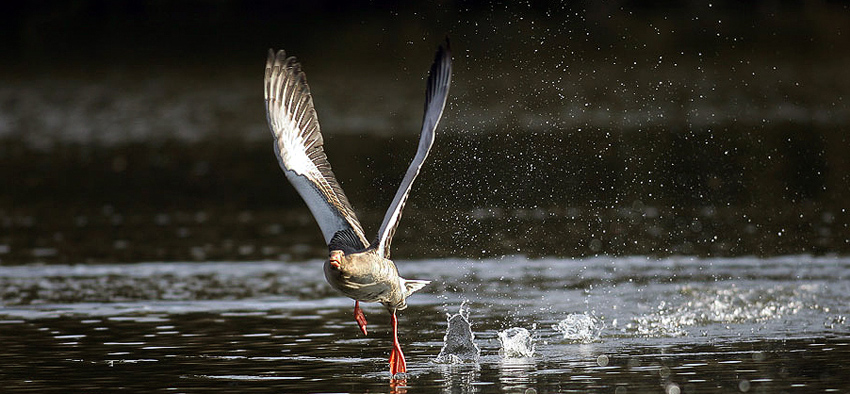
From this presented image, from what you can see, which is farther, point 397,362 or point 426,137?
point 426,137

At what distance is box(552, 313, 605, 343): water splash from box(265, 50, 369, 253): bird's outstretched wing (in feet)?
7.29

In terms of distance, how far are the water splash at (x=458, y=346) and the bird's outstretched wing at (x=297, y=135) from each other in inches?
44.6

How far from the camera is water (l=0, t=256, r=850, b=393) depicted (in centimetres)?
1171

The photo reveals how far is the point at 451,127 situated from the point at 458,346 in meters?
29.2

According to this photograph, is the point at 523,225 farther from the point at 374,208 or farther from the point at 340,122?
the point at 340,122

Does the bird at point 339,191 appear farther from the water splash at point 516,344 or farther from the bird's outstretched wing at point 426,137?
the water splash at point 516,344

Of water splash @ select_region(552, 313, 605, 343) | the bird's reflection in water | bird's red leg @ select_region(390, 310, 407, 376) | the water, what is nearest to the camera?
the bird's reflection in water

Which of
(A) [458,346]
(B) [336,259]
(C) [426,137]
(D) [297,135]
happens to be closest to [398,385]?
(B) [336,259]

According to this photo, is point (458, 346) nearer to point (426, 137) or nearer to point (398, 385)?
point (398, 385)

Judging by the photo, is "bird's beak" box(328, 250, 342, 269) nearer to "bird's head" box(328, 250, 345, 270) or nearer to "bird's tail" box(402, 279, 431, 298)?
"bird's head" box(328, 250, 345, 270)

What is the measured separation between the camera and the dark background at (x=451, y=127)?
2319cm

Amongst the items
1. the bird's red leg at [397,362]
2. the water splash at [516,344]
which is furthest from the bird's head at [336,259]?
the water splash at [516,344]

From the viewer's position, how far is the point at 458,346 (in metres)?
12.8

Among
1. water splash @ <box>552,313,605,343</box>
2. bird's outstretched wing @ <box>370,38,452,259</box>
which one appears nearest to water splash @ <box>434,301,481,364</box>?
bird's outstretched wing @ <box>370,38,452,259</box>
